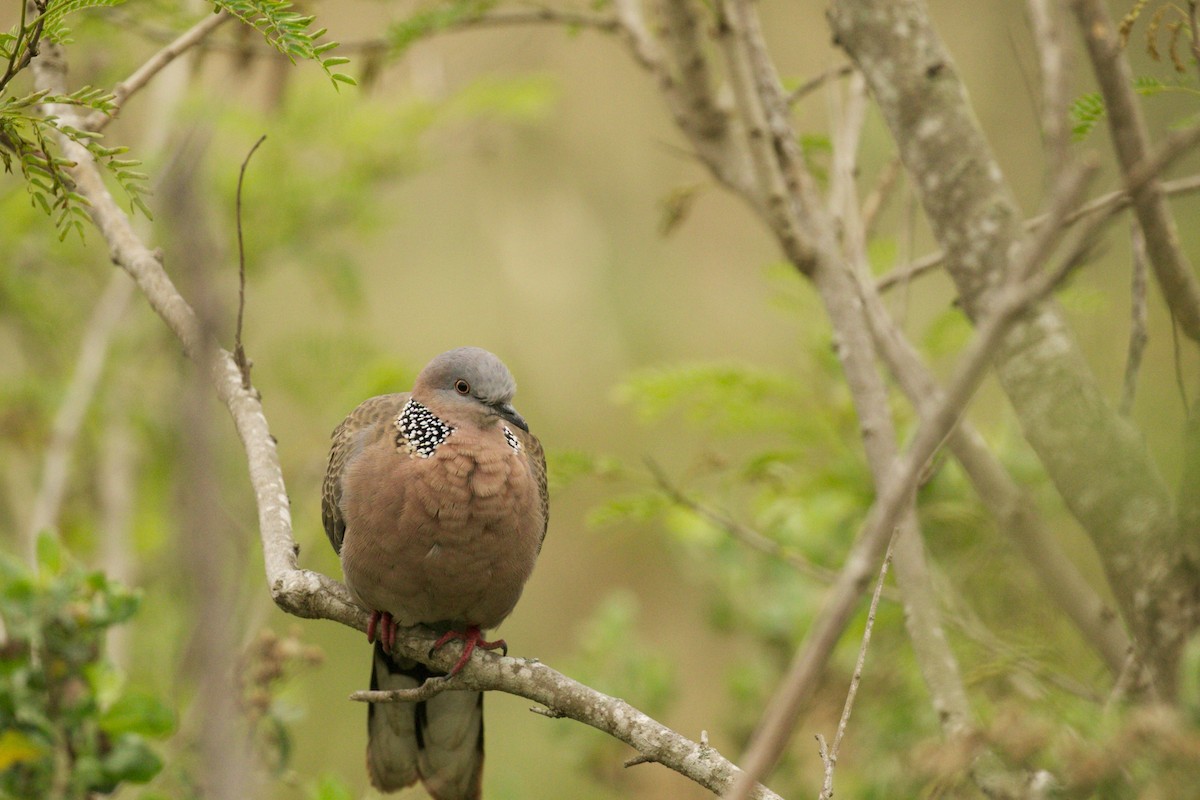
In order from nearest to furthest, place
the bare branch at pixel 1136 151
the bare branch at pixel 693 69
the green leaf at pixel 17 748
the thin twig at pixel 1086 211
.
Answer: the thin twig at pixel 1086 211, the bare branch at pixel 1136 151, the green leaf at pixel 17 748, the bare branch at pixel 693 69

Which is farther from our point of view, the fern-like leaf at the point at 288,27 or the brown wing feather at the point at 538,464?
the brown wing feather at the point at 538,464

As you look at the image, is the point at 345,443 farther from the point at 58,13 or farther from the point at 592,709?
the point at 58,13

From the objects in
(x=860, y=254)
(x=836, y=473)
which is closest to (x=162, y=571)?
(x=836, y=473)

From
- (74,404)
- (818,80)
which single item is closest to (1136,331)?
(818,80)

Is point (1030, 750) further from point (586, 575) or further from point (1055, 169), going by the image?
point (586, 575)

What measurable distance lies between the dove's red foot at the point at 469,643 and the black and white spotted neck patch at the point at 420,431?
478 mm

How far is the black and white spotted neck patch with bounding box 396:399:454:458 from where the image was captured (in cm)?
312

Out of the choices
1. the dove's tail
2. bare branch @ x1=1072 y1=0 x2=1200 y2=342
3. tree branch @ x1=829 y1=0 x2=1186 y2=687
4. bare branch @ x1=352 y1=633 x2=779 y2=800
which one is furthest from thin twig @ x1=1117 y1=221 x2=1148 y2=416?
the dove's tail

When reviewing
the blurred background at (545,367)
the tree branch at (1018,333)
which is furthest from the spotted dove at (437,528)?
the tree branch at (1018,333)

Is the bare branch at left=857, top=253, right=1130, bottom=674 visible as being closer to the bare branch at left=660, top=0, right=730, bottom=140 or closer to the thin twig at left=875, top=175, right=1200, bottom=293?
the thin twig at left=875, top=175, right=1200, bottom=293

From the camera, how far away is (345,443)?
3.35 metres

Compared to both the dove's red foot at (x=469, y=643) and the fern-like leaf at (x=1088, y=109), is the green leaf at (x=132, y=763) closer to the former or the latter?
the dove's red foot at (x=469, y=643)

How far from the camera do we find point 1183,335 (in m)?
2.69

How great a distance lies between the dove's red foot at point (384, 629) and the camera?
119 inches
